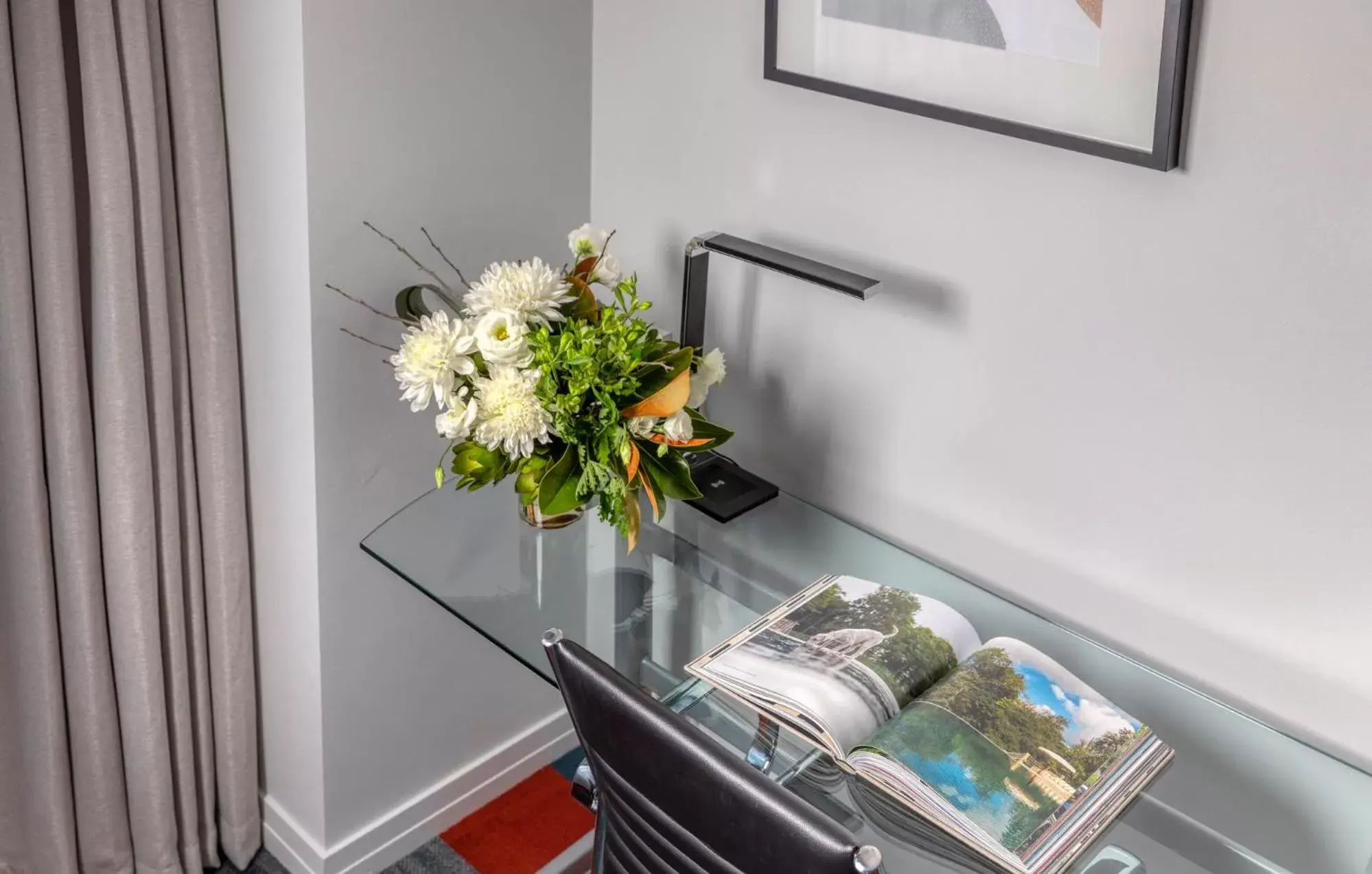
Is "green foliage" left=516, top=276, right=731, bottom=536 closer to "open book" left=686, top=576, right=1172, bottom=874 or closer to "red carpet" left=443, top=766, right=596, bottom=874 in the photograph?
"open book" left=686, top=576, right=1172, bottom=874

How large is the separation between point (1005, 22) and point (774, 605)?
722 mm

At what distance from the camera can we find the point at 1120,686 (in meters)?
1.48

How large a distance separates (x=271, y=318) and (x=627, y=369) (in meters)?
0.58

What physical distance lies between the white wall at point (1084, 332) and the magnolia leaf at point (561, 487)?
388 millimetres

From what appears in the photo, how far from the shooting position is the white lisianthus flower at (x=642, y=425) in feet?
5.10

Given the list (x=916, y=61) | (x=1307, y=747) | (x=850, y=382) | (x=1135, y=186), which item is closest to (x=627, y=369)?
(x=850, y=382)

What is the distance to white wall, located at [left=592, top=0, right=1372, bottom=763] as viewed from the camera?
1277 millimetres

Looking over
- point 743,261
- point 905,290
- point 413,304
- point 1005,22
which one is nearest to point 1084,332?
point 905,290

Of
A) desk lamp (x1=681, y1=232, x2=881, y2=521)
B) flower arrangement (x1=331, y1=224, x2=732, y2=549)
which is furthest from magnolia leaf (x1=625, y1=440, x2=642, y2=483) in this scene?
desk lamp (x1=681, y1=232, x2=881, y2=521)

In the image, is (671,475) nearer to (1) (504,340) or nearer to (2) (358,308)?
(1) (504,340)

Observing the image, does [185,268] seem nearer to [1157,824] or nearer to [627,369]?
[627,369]

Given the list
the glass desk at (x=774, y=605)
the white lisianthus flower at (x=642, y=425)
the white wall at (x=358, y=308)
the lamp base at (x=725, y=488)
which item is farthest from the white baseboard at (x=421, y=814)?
the white lisianthus flower at (x=642, y=425)

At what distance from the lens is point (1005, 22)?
4.60ft

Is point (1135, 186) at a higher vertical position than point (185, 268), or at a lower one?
Answer: higher
